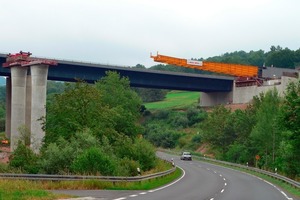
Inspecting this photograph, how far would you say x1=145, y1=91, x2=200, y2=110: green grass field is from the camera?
148m

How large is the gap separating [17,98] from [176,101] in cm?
9209

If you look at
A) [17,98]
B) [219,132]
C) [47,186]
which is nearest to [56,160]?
[47,186]

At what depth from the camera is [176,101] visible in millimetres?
162000

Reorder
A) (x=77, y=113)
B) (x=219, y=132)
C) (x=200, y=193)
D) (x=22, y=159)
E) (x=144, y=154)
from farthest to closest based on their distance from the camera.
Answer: (x=219, y=132), (x=77, y=113), (x=144, y=154), (x=22, y=159), (x=200, y=193)

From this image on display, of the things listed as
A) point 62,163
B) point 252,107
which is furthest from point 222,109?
point 62,163

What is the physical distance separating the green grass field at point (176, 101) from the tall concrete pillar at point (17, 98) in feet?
235

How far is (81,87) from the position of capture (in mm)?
49125

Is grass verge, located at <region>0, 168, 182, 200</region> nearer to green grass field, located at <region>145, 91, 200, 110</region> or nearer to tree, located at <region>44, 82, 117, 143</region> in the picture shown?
tree, located at <region>44, 82, 117, 143</region>

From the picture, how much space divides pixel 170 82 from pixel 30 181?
8348cm

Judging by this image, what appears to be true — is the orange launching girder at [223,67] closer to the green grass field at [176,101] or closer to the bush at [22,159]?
the green grass field at [176,101]

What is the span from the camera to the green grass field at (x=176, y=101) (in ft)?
484

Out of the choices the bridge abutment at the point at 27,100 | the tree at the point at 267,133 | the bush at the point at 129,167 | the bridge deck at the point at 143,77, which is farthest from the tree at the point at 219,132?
the bush at the point at 129,167

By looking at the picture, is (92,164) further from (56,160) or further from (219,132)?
(219,132)

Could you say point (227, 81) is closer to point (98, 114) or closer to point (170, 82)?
point (170, 82)
